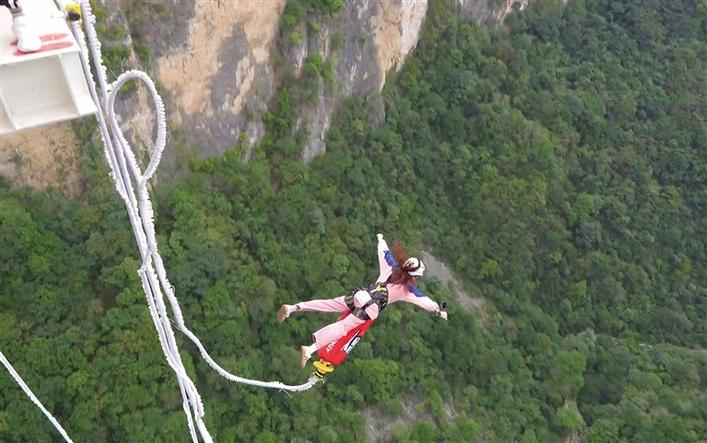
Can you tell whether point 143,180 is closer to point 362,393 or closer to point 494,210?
point 362,393

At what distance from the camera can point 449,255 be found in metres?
22.5

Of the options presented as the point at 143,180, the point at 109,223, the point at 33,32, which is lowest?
the point at 109,223

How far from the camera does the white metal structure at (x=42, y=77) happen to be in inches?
166

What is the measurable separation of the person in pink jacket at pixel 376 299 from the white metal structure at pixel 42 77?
131 inches

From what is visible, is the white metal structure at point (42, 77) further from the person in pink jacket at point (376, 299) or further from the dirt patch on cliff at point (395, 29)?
the dirt patch on cliff at point (395, 29)

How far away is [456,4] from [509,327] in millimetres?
12546

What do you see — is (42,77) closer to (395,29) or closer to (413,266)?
(413,266)

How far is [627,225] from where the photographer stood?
24.0 metres

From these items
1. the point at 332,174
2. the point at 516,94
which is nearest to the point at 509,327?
the point at 332,174

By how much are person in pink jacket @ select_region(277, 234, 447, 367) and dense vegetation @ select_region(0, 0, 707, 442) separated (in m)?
7.65

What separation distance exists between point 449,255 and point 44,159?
1378 cm

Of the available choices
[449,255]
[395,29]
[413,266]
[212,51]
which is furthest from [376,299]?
[395,29]

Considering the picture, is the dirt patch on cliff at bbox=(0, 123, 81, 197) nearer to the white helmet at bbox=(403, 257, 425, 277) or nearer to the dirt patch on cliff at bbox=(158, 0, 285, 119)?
the dirt patch on cliff at bbox=(158, 0, 285, 119)

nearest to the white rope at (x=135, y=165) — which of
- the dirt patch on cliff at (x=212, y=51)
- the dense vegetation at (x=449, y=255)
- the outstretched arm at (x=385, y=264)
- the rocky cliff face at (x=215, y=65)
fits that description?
the outstretched arm at (x=385, y=264)
